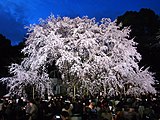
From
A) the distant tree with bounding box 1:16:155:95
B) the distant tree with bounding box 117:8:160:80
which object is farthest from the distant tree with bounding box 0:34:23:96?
the distant tree with bounding box 117:8:160:80

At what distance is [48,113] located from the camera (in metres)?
15.5

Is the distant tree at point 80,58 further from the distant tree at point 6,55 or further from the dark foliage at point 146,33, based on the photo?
the dark foliage at point 146,33

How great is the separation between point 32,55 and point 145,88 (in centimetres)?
1102

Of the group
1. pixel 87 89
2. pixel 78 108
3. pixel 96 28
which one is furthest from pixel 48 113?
pixel 96 28

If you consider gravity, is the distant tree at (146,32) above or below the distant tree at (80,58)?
above

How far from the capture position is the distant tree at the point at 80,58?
1155 inches

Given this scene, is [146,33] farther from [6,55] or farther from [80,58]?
[80,58]

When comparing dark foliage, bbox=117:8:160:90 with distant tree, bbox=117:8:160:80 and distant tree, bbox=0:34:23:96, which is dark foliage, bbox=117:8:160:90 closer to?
distant tree, bbox=117:8:160:80

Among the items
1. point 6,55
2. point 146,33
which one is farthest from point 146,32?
point 6,55

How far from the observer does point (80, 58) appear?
1152 inches

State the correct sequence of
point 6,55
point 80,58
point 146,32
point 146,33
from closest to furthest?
1. point 80,58
2. point 6,55
3. point 146,33
4. point 146,32

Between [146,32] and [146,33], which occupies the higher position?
[146,32]

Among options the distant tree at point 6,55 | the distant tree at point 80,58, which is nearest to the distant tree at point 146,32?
the distant tree at point 80,58

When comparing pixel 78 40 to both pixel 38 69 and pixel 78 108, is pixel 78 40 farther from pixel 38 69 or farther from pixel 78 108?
pixel 78 108
